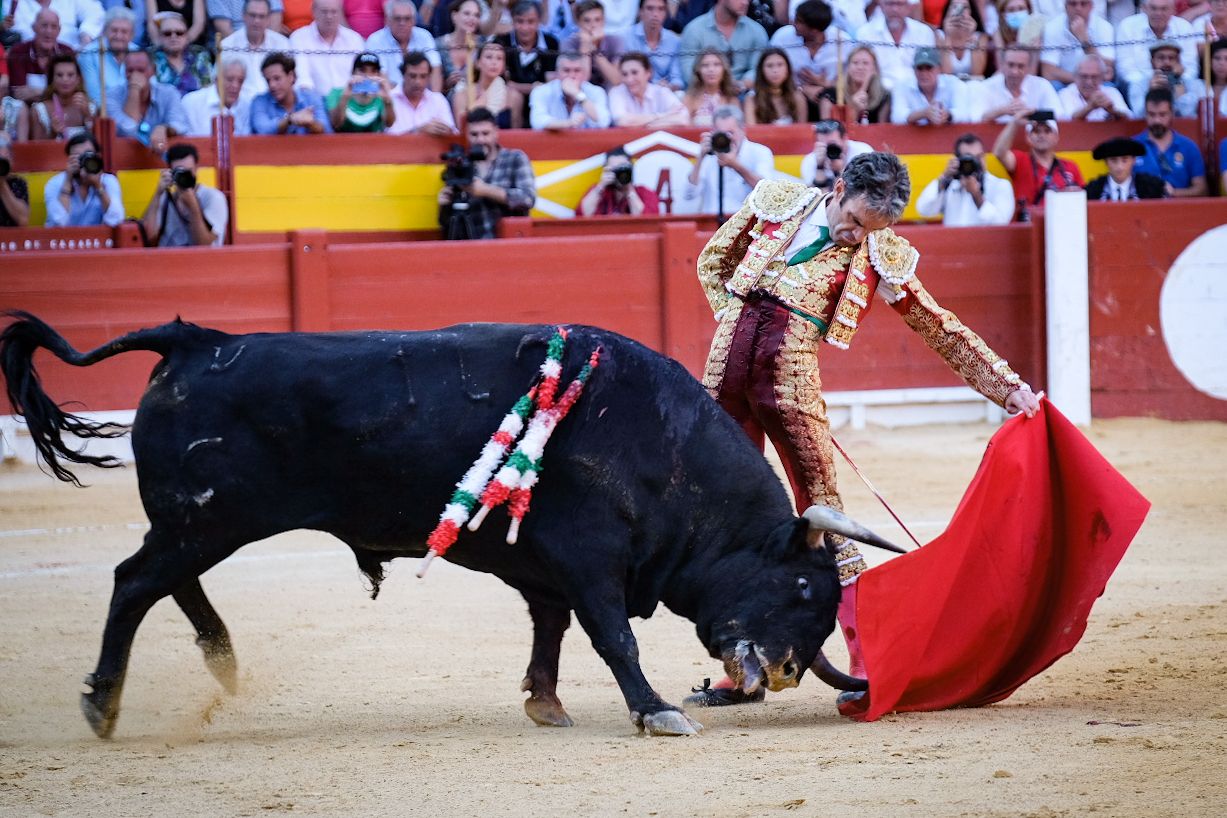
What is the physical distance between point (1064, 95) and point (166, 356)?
709 cm

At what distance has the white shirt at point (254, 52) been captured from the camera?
899cm

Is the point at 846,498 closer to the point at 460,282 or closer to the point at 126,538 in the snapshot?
the point at 460,282

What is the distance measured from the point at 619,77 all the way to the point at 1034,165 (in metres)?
2.36

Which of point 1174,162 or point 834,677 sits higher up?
point 1174,162

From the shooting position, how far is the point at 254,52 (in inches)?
353

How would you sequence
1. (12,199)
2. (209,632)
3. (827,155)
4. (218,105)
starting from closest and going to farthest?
(209,632) → (12,199) → (827,155) → (218,105)

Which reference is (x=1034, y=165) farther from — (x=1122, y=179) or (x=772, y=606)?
(x=772, y=606)

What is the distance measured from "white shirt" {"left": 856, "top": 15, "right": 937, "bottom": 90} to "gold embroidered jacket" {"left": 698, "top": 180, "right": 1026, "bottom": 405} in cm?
563

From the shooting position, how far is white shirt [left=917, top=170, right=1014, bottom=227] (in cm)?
927

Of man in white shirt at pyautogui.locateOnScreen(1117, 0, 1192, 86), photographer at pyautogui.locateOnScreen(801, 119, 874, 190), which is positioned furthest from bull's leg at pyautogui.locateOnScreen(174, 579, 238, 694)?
man in white shirt at pyautogui.locateOnScreen(1117, 0, 1192, 86)

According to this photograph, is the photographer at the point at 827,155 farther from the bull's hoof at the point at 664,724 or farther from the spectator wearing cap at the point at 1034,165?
the bull's hoof at the point at 664,724

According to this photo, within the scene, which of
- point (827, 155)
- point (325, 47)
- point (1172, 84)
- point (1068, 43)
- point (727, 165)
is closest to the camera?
point (827, 155)

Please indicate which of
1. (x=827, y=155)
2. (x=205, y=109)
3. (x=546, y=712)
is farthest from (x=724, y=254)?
(x=205, y=109)

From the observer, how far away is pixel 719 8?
30.9 feet
